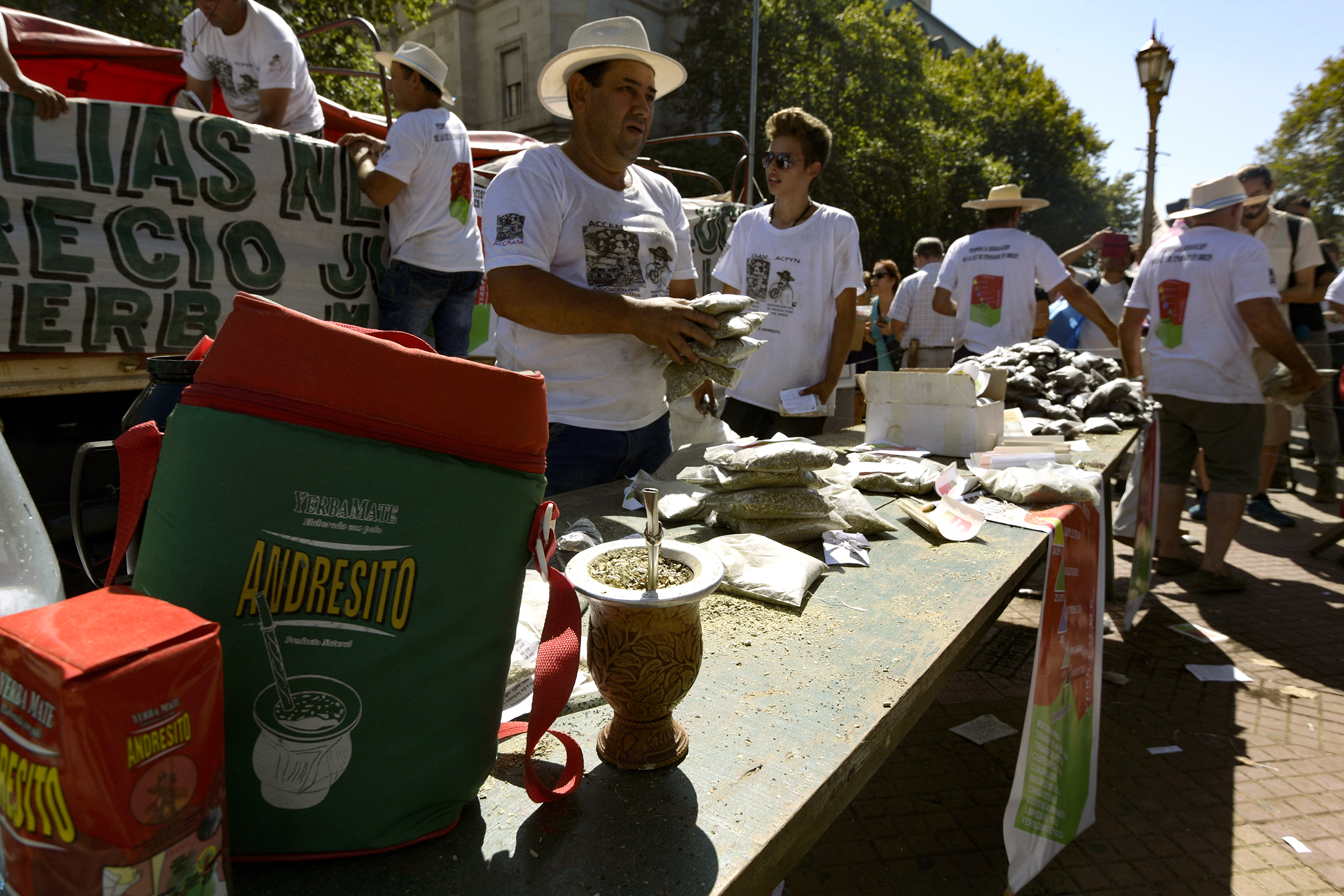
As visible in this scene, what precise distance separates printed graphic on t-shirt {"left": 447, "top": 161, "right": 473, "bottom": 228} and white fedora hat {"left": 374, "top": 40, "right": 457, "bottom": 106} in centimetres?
32

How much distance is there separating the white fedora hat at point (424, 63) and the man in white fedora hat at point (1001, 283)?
3040mm

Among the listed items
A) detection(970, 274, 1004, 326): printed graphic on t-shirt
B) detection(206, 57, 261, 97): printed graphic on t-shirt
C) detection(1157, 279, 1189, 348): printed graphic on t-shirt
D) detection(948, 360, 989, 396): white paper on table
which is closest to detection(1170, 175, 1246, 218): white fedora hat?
detection(1157, 279, 1189, 348): printed graphic on t-shirt

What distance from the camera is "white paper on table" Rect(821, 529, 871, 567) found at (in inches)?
71.7

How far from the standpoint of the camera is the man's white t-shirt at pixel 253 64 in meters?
3.79

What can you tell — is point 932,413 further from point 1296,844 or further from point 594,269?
point 1296,844

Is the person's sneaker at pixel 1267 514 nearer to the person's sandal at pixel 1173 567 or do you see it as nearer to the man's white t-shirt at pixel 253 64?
the person's sandal at pixel 1173 567

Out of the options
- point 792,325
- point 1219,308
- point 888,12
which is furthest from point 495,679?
point 888,12

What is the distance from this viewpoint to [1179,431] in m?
4.33

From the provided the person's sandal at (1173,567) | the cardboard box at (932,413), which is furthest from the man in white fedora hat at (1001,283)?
the cardboard box at (932,413)

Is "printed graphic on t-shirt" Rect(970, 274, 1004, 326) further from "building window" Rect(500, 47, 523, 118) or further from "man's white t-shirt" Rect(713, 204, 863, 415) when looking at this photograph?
"building window" Rect(500, 47, 523, 118)

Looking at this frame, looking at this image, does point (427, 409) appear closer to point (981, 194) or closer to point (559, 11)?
point (559, 11)

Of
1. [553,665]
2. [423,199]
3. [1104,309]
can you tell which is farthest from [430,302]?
[1104,309]

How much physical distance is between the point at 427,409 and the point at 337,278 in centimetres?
340

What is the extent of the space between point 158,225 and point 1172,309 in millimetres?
5057
